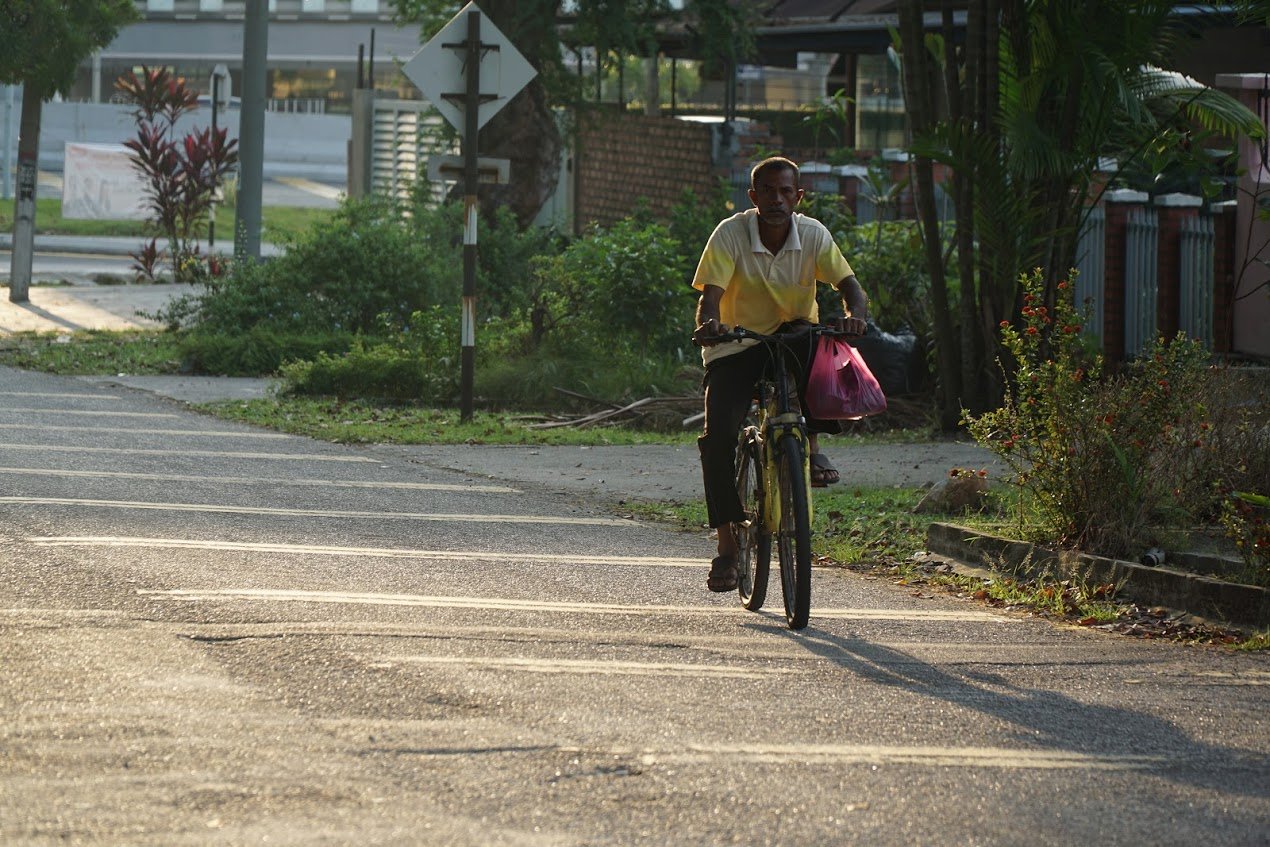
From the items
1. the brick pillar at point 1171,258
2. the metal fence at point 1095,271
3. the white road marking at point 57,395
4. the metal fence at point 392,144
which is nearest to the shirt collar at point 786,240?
the brick pillar at point 1171,258

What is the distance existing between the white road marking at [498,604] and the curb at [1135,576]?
0.61 metres

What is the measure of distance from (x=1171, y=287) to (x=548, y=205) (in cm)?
1163

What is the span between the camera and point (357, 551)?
8.76 meters

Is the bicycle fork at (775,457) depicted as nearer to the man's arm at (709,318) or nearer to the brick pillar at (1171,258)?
the man's arm at (709,318)

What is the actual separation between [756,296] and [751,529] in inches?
35.2

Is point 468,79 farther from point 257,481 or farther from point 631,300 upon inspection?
point 257,481

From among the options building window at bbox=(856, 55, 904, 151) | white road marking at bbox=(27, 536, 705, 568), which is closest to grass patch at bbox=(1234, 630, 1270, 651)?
white road marking at bbox=(27, 536, 705, 568)

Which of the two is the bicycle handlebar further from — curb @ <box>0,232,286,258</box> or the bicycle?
curb @ <box>0,232,286,258</box>

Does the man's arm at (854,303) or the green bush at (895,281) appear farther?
the green bush at (895,281)

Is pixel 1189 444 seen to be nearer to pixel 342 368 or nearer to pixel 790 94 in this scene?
pixel 342 368

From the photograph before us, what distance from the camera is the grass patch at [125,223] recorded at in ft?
123

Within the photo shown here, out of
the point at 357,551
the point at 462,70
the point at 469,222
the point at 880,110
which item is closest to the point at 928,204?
the point at 469,222

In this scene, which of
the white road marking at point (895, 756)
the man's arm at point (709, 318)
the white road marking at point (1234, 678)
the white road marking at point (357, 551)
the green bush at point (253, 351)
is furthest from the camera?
the green bush at point (253, 351)

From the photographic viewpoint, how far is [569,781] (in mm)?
4977
